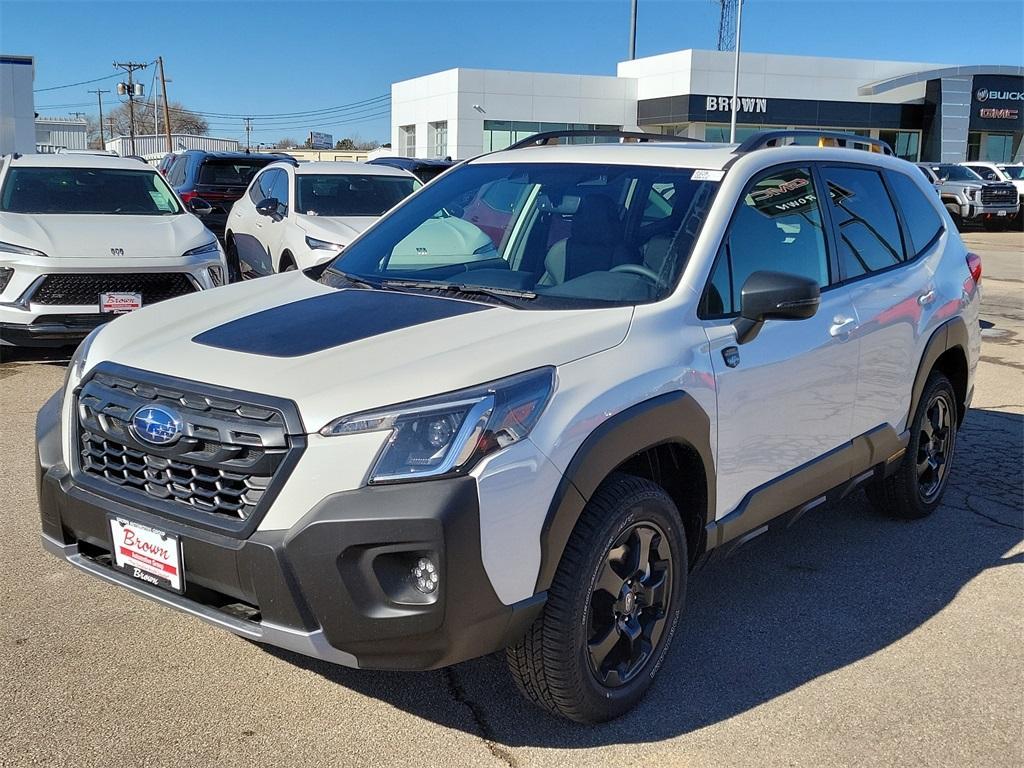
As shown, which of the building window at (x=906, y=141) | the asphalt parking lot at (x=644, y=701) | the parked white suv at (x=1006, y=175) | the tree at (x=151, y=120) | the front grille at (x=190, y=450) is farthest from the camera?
the tree at (x=151, y=120)

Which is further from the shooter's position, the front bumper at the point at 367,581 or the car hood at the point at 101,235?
the car hood at the point at 101,235

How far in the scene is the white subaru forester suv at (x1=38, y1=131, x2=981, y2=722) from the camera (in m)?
2.64

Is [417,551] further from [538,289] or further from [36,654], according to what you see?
[36,654]

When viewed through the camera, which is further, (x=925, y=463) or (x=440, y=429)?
(x=925, y=463)

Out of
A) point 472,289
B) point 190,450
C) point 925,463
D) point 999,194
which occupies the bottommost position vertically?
point 925,463

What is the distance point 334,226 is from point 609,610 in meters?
7.32

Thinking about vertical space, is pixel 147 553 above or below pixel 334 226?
below

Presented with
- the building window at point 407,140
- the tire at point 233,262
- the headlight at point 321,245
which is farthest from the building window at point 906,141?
the headlight at point 321,245

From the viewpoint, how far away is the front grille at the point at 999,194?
28.8 m

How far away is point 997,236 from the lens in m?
28.7

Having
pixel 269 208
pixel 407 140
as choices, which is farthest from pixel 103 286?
pixel 407 140

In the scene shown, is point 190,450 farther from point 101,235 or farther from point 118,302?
point 101,235

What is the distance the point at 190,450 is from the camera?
9.20 feet

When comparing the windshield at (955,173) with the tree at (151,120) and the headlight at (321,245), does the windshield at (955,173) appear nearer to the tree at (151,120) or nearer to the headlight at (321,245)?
the headlight at (321,245)
